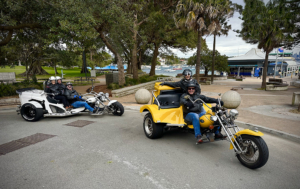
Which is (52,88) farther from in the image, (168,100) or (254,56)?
(254,56)

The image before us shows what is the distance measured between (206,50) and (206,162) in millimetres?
29635

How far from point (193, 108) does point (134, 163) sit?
1.79 metres

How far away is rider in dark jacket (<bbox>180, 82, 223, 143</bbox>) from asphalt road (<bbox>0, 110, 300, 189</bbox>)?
0.52 metres

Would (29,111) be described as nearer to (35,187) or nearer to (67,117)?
(67,117)

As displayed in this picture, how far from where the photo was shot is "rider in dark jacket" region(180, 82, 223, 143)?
161 inches

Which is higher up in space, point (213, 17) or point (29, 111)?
point (213, 17)

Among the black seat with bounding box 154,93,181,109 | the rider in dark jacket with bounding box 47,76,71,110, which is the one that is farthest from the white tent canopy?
the rider in dark jacket with bounding box 47,76,71,110

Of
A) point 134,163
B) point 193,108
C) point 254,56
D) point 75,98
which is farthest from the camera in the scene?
point 254,56

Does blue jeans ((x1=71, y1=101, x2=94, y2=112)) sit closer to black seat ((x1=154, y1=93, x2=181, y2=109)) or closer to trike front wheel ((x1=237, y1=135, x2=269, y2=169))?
black seat ((x1=154, y1=93, x2=181, y2=109))

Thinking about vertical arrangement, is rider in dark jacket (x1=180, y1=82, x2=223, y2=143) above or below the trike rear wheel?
above

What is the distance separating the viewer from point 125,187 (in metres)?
3.01

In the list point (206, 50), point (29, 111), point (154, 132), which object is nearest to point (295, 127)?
point (154, 132)

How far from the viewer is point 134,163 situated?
149 inches

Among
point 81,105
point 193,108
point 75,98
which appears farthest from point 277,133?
point 75,98
